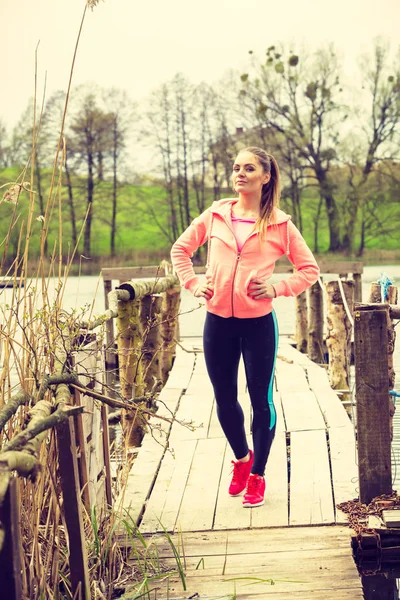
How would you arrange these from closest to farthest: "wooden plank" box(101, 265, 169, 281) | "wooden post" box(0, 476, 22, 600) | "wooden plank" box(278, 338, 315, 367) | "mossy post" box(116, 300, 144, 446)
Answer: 1. "wooden post" box(0, 476, 22, 600)
2. "mossy post" box(116, 300, 144, 446)
3. "wooden plank" box(278, 338, 315, 367)
4. "wooden plank" box(101, 265, 169, 281)

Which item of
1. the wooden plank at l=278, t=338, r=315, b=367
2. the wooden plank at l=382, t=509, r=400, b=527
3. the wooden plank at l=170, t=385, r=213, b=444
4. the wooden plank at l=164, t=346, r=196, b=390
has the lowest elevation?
the wooden plank at l=278, t=338, r=315, b=367

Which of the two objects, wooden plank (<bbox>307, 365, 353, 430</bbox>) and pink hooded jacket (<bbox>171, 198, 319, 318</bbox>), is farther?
wooden plank (<bbox>307, 365, 353, 430</bbox>)

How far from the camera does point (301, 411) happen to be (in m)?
6.13

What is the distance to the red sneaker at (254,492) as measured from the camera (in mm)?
4066

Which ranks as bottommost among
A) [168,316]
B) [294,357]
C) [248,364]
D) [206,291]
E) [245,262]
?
[294,357]

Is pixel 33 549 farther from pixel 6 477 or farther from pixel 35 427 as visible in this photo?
pixel 6 477

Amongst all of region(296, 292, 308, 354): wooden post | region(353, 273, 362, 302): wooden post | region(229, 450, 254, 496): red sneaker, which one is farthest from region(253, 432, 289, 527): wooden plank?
region(353, 273, 362, 302): wooden post

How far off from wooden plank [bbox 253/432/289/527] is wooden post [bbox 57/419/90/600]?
3.85 feet

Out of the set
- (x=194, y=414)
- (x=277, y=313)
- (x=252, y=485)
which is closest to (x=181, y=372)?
(x=194, y=414)

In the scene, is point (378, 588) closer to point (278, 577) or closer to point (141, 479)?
point (278, 577)

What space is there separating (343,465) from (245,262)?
1285mm

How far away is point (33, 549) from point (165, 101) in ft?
133

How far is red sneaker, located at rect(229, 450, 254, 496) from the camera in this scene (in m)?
4.27

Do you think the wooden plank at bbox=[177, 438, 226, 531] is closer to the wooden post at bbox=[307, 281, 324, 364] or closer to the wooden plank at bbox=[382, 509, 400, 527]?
the wooden plank at bbox=[382, 509, 400, 527]
